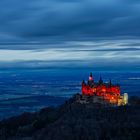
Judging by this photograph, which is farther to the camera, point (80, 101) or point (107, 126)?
point (80, 101)

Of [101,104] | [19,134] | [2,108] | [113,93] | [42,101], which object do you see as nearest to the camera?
[19,134]

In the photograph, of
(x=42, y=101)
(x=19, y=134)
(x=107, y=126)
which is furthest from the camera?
(x=42, y=101)

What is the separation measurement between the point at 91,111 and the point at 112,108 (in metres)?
5.03

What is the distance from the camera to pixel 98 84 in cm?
9606

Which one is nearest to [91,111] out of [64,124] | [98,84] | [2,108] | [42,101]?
[64,124]

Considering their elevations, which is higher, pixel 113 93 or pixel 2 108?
pixel 113 93

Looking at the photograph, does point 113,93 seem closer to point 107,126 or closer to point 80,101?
point 80,101

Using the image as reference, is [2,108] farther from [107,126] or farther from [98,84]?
[107,126]

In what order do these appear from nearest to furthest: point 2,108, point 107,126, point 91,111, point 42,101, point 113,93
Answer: point 107,126, point 91,111, point 113,93, point 2,108, point 42,101

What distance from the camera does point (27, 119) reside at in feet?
300

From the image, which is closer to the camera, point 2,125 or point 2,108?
point 2,125

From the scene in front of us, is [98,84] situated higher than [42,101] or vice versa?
[98,84]

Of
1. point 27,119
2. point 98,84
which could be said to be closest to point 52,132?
point 27,119

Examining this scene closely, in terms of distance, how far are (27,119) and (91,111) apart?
18.5 metres
